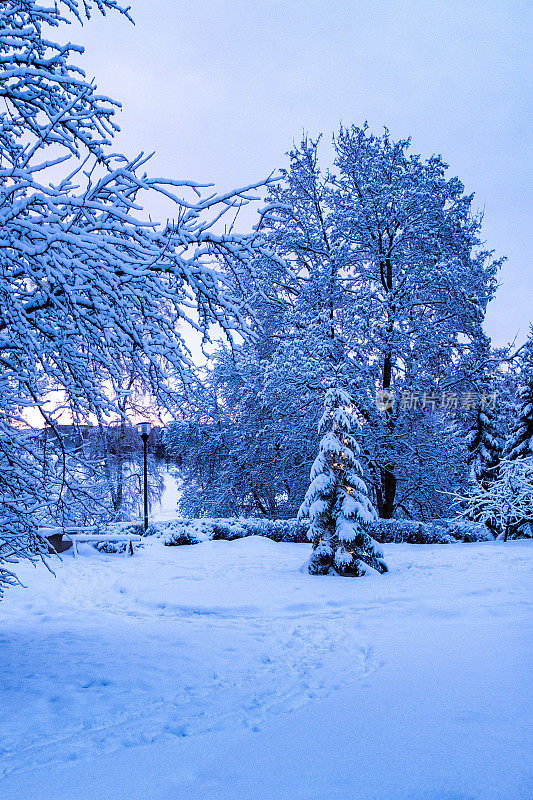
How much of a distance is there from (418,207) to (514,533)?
32.5 ft

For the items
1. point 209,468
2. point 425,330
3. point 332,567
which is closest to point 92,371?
point 332,567

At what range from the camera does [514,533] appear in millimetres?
14234

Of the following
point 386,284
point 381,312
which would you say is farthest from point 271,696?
point 386,284

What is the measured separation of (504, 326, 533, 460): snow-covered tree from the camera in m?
13.9

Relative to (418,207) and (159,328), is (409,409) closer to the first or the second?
(418,207)

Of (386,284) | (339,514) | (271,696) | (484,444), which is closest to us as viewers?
(271,696)

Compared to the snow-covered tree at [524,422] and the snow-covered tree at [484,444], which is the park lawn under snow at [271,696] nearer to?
the snow-covered tree at [524,422]

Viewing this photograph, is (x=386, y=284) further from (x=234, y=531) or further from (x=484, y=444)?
(x=234, y=531)

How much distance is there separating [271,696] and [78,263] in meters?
3.55

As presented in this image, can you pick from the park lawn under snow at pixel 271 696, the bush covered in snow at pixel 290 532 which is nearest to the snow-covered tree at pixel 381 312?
the bush covered in snow at pixel 290 532

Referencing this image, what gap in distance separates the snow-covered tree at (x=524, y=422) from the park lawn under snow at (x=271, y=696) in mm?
6845

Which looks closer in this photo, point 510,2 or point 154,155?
point 154,155

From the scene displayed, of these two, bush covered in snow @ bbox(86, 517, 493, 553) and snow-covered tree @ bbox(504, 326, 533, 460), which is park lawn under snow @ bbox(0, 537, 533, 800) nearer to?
bush covered in snow @ bbox(86, 517, 493, 553)

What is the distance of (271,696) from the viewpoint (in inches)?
156
